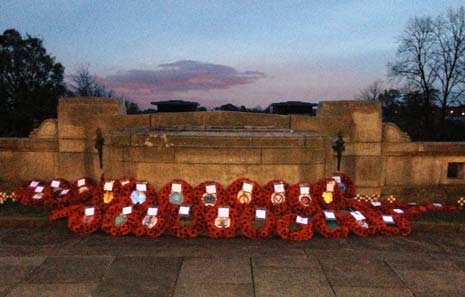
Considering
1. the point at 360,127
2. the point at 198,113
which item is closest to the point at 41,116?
the point at 198,113

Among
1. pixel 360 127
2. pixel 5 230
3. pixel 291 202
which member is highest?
pixel 360 127

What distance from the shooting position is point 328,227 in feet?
20.6

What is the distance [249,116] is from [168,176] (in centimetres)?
295

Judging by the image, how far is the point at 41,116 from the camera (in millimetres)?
27031

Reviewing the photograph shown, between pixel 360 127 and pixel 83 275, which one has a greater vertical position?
pixel 360 127

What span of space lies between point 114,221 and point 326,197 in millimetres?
3959

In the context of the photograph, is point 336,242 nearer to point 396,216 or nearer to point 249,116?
point 396,216

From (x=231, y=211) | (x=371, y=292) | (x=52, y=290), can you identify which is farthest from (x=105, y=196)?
(x=371, y=292)

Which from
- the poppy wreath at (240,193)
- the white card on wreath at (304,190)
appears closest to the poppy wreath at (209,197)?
the poppy wreath at (240,193)

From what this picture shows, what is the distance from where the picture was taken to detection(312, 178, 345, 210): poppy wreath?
6.95 meters

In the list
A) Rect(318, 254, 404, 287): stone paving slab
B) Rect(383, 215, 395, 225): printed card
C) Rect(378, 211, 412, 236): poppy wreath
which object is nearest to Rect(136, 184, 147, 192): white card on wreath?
Rect(318, 254, 404, 287): stone paving slab

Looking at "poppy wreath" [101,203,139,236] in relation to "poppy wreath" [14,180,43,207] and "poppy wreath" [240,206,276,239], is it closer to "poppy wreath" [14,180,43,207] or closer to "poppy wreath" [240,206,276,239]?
"poppy wreath" [240,206,276,239]

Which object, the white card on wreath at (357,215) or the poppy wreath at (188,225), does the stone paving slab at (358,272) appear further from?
the poppy wreath at (188,225)

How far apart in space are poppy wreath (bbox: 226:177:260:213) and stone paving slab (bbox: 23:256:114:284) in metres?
2.43
